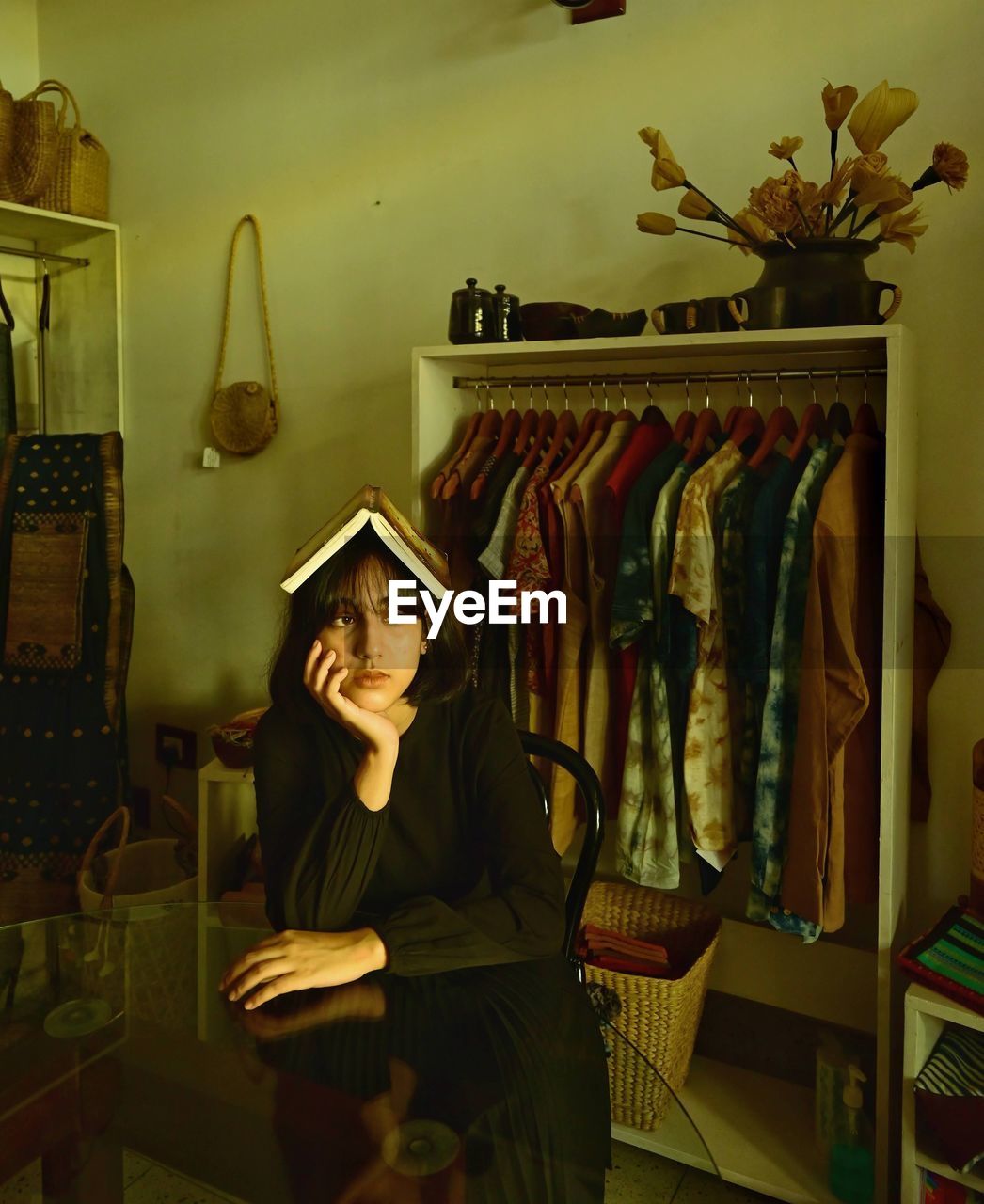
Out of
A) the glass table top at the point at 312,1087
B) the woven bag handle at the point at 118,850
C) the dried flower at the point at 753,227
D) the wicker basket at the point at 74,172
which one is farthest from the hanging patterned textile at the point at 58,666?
the dried flower at the point at 753,227

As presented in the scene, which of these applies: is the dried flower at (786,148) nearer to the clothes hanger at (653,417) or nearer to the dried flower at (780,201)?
the dried flower at (780,201)

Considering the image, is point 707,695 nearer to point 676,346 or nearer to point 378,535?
point 676,346

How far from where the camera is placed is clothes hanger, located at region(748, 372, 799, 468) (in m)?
1.94

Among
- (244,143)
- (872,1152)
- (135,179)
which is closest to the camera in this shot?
(872,1152)

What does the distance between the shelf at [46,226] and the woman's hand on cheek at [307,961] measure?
2346 mm

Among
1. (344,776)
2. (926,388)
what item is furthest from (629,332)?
(344,776)

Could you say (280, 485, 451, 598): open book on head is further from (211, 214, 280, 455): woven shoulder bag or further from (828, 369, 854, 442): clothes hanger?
(211, 214, 280, 455): woven shoulder bag

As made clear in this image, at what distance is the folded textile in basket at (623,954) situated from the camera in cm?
206

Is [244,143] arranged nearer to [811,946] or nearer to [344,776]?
[344,776]

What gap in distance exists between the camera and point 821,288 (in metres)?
1.80

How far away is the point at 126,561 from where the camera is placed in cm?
320

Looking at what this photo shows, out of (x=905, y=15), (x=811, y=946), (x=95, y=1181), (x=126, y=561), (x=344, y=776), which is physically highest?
(x=905, y=15)

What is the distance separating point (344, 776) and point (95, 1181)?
0.49m

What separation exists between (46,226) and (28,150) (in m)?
0.20
